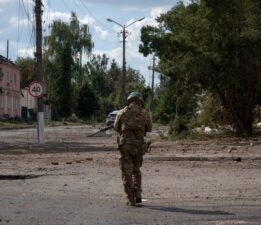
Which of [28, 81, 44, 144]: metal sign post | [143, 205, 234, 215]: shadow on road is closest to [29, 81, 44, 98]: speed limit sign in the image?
[28, 81, 44, 144]: metal sign post

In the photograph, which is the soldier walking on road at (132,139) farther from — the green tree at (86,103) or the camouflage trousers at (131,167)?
the green tree at (86,103)

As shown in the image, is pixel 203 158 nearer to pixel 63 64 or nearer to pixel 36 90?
pixel 36 90

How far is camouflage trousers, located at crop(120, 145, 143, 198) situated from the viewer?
466 inches

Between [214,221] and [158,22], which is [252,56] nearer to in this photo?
[158,22]

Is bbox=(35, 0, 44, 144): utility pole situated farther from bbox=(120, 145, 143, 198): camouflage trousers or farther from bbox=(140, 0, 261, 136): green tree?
bbox=(120, 145, 143, 198): camouflage trousers

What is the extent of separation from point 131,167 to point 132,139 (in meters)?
0.50

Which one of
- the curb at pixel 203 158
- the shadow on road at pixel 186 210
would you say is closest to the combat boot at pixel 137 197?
the shadow on road at pixel 186 210

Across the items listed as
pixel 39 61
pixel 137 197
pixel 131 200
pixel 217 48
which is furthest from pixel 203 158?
pixel 217 48

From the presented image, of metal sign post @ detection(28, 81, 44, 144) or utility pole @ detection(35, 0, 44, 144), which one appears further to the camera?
utility pole @ detection(35, 0, 44, 144)

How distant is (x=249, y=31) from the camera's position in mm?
32281

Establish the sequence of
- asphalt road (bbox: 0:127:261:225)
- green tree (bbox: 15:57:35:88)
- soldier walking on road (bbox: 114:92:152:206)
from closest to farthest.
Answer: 1. asphalt road (bbox: 0:127:261:225)
2. soldier walking on road (bbox: 114:92:152:206)
3. green tree (bbox: 15:57:35:88)

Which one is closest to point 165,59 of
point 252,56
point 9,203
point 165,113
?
point 252,56

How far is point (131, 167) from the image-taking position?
12.0 metres

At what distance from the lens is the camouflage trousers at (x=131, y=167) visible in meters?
11.8
